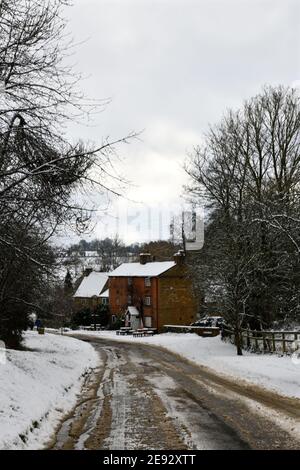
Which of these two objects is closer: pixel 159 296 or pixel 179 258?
pixel 159 296

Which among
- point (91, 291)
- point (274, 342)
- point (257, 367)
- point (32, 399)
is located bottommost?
point (257, 367)

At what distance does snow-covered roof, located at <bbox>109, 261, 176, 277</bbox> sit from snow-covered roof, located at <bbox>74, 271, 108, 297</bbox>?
42.0ft

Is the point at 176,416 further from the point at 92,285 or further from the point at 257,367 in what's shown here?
the point at 92,285

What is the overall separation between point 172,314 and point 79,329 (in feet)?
45.6

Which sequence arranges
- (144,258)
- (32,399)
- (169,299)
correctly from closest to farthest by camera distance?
(32,399), (169,299), (144,258)

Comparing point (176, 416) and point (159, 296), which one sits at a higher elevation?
point (159, 296)

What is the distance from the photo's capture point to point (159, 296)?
193 ft

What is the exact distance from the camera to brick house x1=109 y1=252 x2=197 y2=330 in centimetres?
5900

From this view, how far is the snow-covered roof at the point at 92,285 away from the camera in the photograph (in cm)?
7919

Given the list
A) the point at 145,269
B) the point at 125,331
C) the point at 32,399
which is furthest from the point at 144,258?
the point at 32,399

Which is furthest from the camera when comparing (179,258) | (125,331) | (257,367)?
(179,258)

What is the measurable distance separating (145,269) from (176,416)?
51935mm

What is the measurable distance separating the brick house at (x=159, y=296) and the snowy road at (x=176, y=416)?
133 ft

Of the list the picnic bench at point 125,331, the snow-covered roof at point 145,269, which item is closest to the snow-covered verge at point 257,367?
the picnic bench at point 125,331
